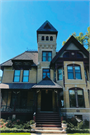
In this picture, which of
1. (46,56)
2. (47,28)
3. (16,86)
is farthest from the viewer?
(47,28)

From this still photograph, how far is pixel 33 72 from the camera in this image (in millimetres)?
17109

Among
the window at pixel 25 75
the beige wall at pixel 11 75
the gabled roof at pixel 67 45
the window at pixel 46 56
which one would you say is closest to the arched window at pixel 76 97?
the gabled roof at pixel 67 45

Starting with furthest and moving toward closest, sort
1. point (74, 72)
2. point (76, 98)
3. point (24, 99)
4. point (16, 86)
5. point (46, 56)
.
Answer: point (46, 56) < point (24, 99) < point (74, 72) < point (16, 86) < point (76, 98)

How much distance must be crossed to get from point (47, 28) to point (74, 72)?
9904mm

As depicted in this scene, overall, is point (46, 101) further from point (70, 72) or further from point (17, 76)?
point (17, 76)

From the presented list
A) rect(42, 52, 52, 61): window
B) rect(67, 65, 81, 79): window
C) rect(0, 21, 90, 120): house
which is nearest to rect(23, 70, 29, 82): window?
rect(0, 21, 90, 120): house

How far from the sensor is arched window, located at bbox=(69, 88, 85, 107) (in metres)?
13.9

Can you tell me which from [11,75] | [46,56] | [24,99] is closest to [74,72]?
[46,56]

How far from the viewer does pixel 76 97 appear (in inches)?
553

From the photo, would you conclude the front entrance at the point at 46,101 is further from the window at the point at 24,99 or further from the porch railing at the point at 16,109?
the window at the point at 24,99

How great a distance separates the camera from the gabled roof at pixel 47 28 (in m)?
19.0

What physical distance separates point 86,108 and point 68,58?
23.5 ft

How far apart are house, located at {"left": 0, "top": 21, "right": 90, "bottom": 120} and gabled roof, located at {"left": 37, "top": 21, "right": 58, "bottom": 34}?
85mm

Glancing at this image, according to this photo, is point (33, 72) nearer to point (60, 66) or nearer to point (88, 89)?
point (60, 66)
